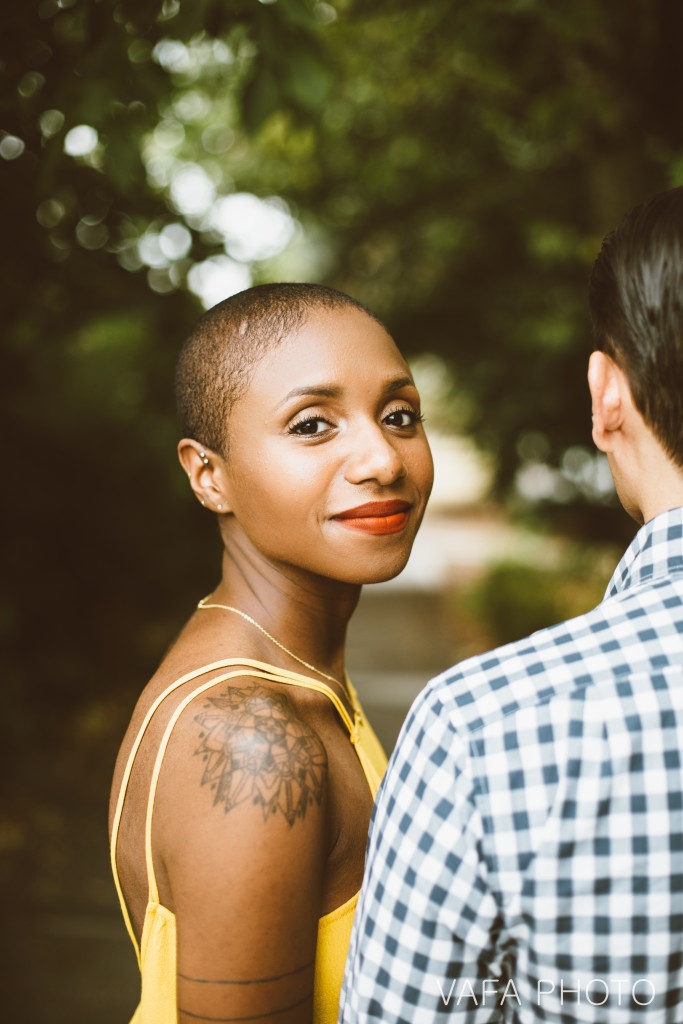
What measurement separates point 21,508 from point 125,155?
4.19m

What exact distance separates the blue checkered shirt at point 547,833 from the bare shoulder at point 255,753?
218 mm

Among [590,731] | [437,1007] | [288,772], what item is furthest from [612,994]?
[288,772]

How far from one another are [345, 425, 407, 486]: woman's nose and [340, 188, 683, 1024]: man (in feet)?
1.64

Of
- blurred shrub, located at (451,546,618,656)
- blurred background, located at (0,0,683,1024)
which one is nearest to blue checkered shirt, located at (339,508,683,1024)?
blurred background, located at (0,0,683,1024)

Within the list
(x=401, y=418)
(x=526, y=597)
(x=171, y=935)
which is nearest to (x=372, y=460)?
(x=401, y=418)

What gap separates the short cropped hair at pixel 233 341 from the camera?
167 centimetres

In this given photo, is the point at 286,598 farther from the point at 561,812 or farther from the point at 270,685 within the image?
the point at 561,812

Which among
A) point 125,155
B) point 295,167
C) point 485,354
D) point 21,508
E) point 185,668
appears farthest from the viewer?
point 485,354

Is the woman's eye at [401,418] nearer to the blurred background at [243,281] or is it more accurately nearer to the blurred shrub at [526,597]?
the blurred background at [243,281]

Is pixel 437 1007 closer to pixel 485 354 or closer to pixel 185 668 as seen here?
pixel 185 668

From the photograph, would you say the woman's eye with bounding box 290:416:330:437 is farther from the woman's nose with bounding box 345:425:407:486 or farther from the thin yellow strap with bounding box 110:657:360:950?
the thin yellow strap with bounding box 110:657:360:950

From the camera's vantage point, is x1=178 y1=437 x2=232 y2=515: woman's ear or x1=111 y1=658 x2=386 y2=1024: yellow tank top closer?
x1=111 y1=658 x2=386 y2=1024: yellow tank top

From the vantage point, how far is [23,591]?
19.8 feet

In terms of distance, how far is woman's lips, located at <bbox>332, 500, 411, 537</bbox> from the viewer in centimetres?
160
